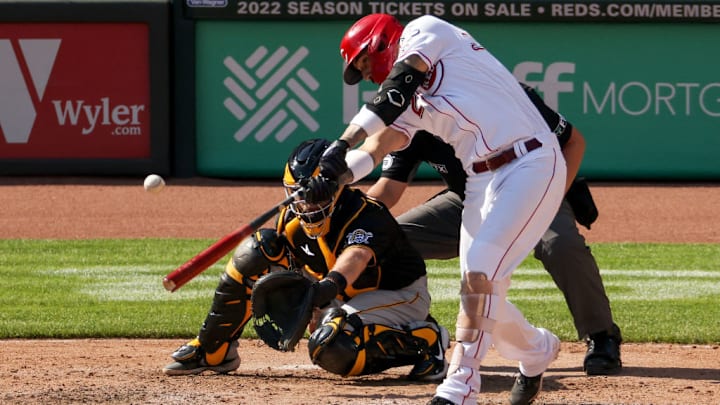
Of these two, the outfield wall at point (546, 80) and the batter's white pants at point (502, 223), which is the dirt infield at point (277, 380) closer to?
the batter's white pants at point (502, 223)

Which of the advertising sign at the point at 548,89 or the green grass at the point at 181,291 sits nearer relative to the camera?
the green grass at the point at 181,291

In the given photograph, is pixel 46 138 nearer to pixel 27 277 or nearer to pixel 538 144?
pixel 27 277

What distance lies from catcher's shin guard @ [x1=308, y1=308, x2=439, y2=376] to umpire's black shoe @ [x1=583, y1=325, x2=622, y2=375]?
0.79 m

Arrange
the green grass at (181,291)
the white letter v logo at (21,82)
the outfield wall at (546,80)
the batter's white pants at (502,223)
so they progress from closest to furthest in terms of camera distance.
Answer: the batter's white pants at (502,223) < the green grass at (181,291) < the outfield wall at (546,80) < the white letter v logo at (21,82)

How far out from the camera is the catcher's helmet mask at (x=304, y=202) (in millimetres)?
5215

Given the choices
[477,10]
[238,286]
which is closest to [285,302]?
[238,286]

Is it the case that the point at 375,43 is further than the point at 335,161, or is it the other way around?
the point at 375,43

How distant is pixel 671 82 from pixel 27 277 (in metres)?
8.28

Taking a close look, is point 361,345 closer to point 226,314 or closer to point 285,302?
point 285,302

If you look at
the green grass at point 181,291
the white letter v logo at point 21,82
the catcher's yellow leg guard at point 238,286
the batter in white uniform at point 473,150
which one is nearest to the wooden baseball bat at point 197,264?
the batter in white uniform at point 473,150

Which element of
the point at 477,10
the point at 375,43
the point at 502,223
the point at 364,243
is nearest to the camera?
the point at 502,223

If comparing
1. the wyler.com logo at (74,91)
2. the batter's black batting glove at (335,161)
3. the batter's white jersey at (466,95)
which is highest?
the batter's white jersey at (466,95)

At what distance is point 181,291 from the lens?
8953 mm

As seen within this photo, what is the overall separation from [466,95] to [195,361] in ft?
6.19
